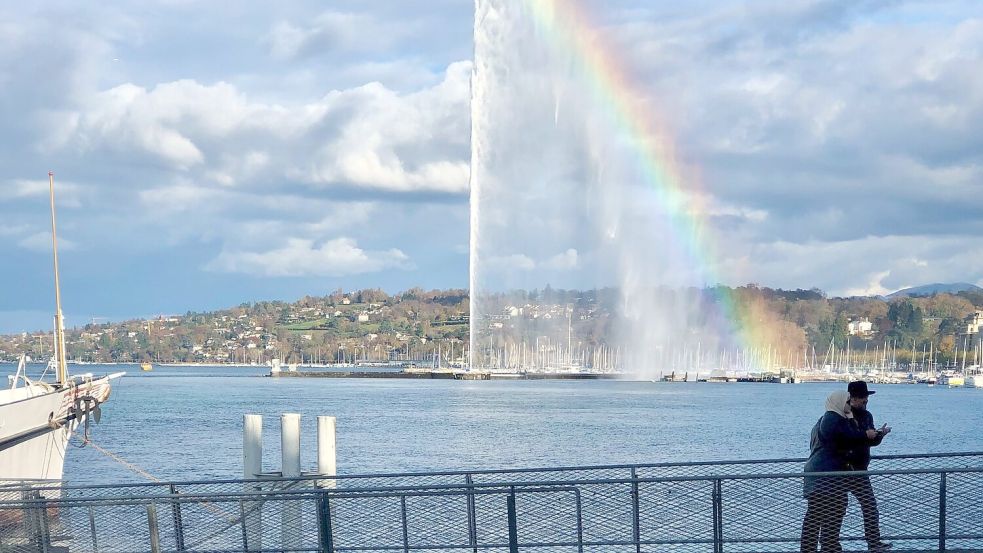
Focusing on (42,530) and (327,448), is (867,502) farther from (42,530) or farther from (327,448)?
(42,530)

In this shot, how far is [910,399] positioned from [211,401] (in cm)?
7995

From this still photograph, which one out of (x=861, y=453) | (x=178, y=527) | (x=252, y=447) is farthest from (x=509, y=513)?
(x=252, y=447)

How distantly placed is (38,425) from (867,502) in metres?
24.8

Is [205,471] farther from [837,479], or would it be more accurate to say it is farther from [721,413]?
[721,413]

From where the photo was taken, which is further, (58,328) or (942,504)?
(58,328)

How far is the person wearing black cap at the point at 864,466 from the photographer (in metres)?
9.99

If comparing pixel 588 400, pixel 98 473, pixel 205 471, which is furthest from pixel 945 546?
pixel 588 400

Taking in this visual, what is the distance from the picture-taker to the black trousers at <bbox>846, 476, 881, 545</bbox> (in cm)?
991

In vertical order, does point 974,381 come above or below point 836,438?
below

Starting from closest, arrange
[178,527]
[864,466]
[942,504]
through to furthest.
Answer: [942,504] < [178,527] < [864,466]

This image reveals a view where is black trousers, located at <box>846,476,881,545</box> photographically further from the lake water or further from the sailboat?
the lake water

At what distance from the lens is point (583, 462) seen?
5331cm

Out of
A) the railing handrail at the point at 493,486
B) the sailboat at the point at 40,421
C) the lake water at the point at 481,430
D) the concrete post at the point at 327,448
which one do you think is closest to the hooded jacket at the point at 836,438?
the railing handrail at the point at 493,486

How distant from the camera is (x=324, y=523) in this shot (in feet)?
32.0
